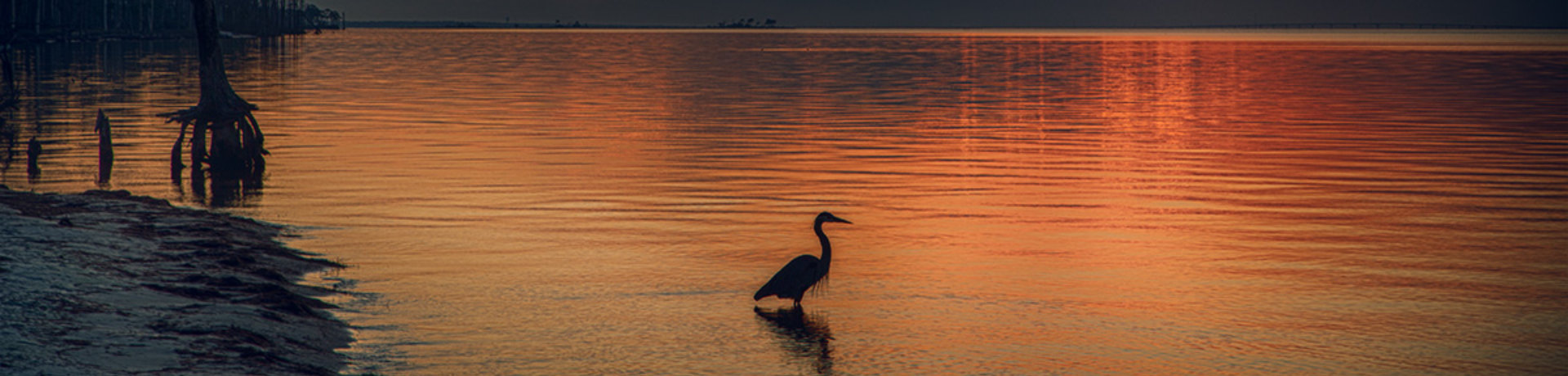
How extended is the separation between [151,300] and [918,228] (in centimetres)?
1137

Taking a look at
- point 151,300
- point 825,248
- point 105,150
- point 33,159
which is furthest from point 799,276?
point 33,159

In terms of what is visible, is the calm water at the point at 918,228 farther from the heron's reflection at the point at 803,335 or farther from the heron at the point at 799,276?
the heron at the point at 799,276

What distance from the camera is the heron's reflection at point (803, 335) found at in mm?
13367

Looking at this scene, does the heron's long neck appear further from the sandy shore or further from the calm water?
the sandy shore

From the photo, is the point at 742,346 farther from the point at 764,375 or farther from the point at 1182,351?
the point at 1182,351

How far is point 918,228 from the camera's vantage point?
71.7 feet

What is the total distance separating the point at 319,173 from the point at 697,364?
18.3 meters

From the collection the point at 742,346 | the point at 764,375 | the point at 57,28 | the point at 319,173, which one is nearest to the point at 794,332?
the point at 742,346

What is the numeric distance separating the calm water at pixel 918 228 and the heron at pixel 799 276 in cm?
26

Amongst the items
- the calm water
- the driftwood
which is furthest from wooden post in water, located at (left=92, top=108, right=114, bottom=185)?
the driftwood

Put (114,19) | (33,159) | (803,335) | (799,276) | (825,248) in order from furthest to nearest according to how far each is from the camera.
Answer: (114,19), (33,159), (825,248), (799,276), (803,335)

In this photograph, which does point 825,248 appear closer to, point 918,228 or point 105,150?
point 918,228

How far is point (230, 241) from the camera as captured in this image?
18.3 m

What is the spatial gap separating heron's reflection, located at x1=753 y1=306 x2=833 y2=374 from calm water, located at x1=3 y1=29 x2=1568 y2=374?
0.05 meters
